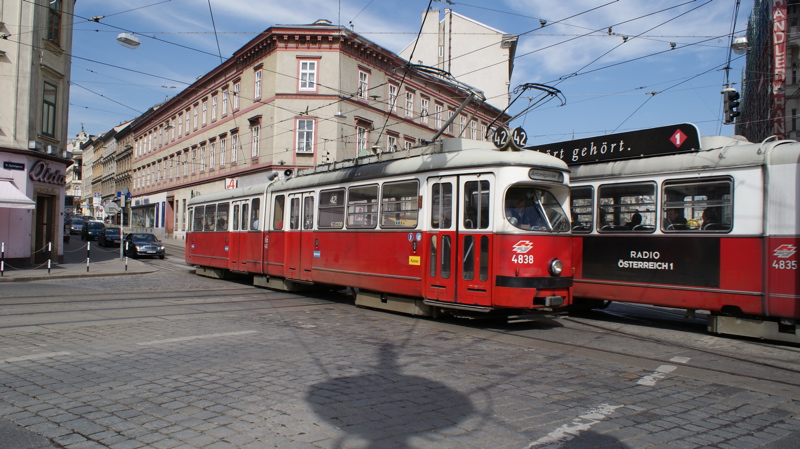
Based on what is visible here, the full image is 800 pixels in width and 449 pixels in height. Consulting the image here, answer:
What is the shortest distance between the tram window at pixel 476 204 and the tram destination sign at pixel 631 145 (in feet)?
10.3

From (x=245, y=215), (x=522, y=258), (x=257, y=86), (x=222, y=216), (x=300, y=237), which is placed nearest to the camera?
(x=522, y=258)

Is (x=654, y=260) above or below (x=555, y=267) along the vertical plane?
above

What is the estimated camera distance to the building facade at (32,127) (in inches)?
766

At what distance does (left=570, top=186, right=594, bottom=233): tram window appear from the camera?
11.1 meters

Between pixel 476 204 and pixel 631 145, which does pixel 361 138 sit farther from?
pixel 476 204

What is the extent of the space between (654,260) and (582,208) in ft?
6.01

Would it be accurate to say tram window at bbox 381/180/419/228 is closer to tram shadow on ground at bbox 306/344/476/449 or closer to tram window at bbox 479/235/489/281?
tram window at bbox 479/235/489/281

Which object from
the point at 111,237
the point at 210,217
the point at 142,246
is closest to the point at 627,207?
the point at 210,217

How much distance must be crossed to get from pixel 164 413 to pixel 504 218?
5.88 metres

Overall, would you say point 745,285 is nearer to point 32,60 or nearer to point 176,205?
point 32,60

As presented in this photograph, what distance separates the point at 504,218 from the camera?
29.7 ft

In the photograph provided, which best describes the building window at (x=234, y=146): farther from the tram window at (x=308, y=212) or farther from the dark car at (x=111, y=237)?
the tram window at (x=308, y=212)

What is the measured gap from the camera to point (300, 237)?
14031 millimetres

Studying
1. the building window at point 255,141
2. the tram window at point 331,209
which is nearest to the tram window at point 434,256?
the tram window at point 331,209
